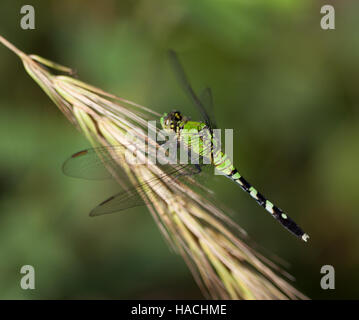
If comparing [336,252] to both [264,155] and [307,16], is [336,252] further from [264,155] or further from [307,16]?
[307,16]

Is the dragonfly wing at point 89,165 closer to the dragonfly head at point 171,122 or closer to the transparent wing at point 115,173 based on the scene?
the transparent wing at point 115,173

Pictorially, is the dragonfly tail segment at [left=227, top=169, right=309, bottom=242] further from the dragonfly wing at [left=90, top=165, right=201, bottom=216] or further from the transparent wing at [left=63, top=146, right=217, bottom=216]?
the dragonfly wing at [left=90, top=165, right=201, bottom=216]

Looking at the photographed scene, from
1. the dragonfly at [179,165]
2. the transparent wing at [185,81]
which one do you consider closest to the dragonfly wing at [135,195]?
the dragonfly at [179,165]

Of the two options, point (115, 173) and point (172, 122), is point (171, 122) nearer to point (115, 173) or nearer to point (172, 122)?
point (172, 122)

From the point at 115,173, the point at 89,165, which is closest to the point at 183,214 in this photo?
the point at 115,173

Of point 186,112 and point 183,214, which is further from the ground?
point 186,112

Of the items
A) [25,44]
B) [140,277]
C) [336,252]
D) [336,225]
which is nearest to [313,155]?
[336,225]
